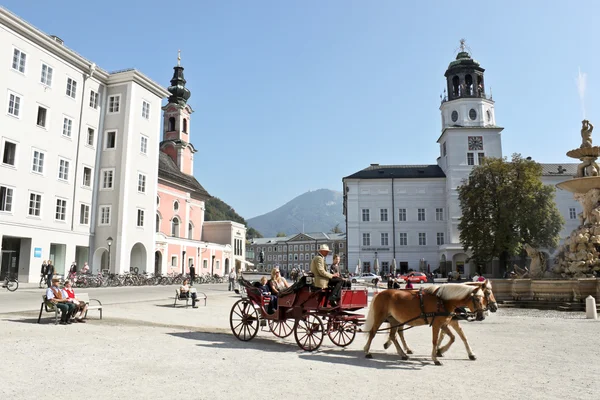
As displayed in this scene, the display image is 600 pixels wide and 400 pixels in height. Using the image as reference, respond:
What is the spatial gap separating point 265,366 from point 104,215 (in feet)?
113

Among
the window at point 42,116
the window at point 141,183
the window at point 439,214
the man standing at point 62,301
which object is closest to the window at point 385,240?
the window at point 439,214

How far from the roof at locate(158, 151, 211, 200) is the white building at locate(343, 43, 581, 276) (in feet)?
65.8

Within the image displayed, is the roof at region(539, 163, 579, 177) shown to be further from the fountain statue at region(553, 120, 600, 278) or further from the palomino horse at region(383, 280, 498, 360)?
the palomino horse at region(383, 280, 498, 360)

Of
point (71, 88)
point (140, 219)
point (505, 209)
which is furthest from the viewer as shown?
point (505, 209)

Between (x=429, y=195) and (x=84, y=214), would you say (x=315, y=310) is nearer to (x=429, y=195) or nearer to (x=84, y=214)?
(x=84, y=214)

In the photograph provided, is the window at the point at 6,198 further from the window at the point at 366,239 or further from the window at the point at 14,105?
the window at the point at 366,239

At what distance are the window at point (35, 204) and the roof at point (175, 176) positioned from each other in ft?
60.0

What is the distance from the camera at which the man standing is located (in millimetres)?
12476

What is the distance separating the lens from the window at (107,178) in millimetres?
38969


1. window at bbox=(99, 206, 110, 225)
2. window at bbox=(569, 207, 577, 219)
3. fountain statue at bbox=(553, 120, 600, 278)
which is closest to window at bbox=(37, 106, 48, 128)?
window at bbox=(99, 206, 110, 225)

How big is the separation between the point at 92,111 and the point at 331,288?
35.2m

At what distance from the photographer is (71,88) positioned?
121ft

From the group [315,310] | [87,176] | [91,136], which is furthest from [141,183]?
[315,310]

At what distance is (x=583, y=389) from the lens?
643cm
